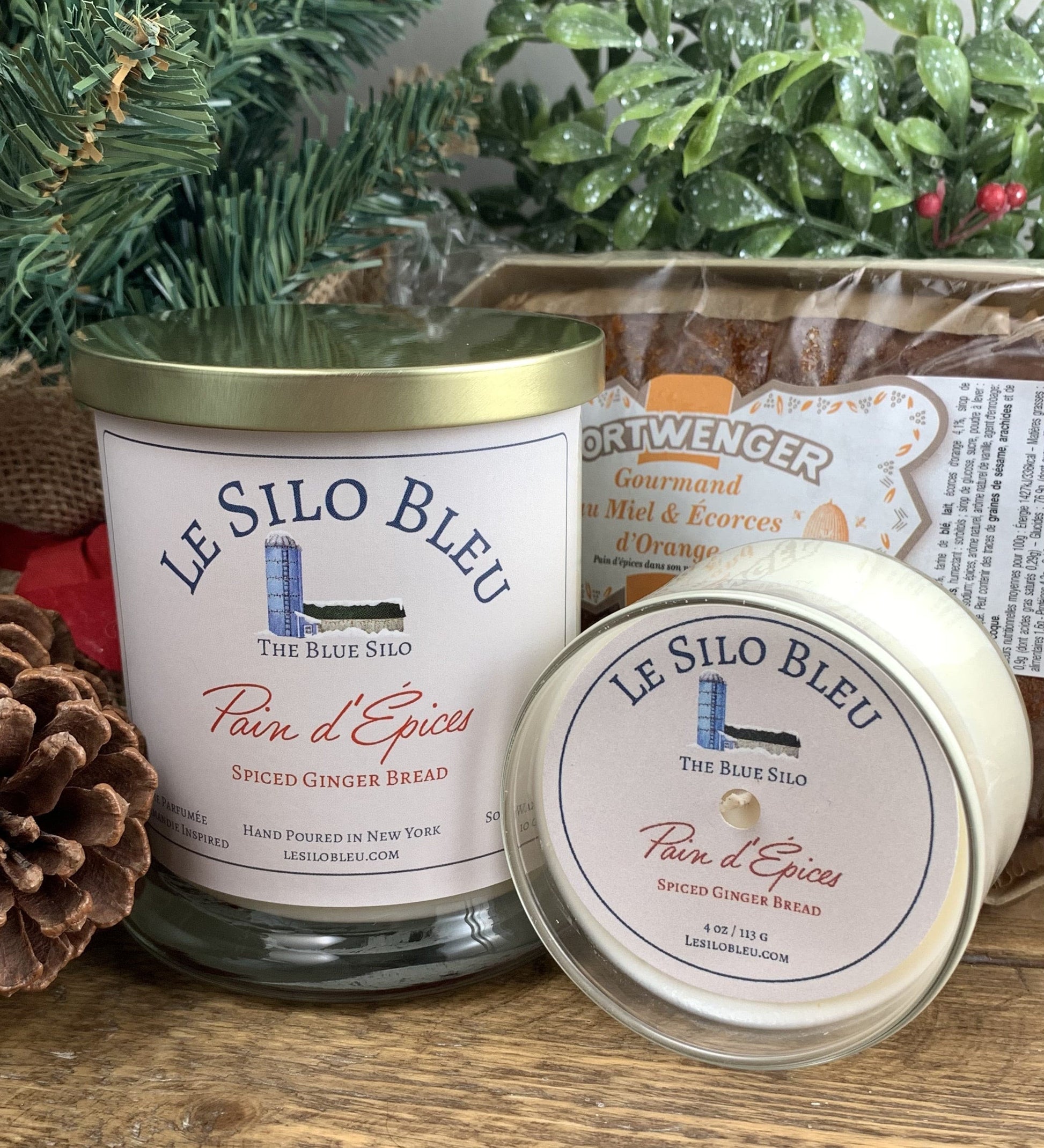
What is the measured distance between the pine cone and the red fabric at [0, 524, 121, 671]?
0.10 meters

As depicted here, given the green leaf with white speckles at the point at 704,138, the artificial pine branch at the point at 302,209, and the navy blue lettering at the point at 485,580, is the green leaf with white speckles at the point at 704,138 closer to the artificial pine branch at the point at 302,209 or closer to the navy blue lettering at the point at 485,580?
the artificial pine branch at the point at 302,209

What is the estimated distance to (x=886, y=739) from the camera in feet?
1.44

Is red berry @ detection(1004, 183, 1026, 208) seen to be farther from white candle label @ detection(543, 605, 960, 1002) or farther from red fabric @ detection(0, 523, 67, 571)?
red fabric @ detection(0, 523, 67, 571)

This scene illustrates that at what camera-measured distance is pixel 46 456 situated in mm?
612

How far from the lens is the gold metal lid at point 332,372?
44 centimetres

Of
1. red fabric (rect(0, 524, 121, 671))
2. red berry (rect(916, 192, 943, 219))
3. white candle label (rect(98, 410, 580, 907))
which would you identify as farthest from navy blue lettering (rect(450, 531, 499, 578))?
red berry (rect(916, 192, 943, 219))

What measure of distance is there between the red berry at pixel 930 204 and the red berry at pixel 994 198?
22 millimetres

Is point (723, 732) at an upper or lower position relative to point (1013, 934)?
upper

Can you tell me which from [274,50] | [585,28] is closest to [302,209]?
[274,50]

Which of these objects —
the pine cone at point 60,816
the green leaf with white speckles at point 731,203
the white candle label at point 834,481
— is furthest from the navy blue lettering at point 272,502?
the green leaf with white speckles at point 731,203

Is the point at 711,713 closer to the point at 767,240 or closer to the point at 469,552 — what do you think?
the point at 469,552

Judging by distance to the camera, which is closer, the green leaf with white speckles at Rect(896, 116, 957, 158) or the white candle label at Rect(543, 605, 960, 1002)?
the white candle label at Rect(543, 605, 960, 1002)

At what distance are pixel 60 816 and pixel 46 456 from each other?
21 centimetres

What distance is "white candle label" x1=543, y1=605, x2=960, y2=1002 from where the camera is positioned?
1.45 ft
